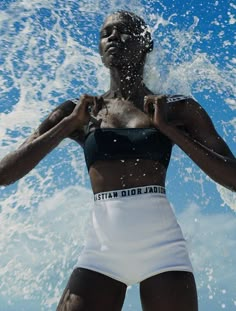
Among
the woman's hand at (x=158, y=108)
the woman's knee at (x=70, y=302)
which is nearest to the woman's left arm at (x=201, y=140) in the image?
the woman's hand at (x=158, y=108)

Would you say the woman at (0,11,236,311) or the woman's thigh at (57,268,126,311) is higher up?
the woman at (0,11,236,311)

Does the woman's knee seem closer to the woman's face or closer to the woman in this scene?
the woman

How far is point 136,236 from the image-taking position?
3.79 meters

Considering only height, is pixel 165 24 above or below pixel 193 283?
above

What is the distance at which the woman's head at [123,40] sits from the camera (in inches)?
167

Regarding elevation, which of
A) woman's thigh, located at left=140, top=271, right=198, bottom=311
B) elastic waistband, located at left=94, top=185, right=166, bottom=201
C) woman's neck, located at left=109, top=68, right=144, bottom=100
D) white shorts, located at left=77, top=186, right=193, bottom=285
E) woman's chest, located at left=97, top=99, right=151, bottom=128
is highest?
woman's neck, located at left=109, top=68, right=144, bottom=100

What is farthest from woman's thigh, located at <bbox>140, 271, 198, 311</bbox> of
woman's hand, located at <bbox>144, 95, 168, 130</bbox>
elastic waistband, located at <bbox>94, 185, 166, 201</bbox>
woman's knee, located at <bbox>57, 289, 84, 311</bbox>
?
woman's hand, located at <bbox>144, 95, 168, 130</bbox>

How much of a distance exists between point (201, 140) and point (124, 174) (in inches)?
23.4

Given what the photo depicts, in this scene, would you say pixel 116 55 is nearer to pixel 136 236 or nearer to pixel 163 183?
pixel 163 183

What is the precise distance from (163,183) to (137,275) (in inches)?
24.4

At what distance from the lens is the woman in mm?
3666

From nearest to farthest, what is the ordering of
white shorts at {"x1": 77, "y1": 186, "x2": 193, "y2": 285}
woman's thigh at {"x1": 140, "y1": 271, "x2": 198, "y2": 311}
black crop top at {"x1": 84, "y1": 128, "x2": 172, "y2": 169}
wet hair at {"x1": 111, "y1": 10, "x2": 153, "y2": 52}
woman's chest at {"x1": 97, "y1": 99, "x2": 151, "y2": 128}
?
woman's thigh at {"x1": 140, "y1": 271, "x2": 198, "y2": 311}, white shorts at {"x1": 77, "y1": 186, "x2": 193, "y2": 285}, black crop top at {"x1": 84, "y1": 128, "x2": 172, "y2": 169}, woman's chest at {"x1": 97, "y1": 99, "x2": 151, "y2": 128}, wet hair at {"x1": 111, "y1": 10, "x2": 153, "y2": 52}

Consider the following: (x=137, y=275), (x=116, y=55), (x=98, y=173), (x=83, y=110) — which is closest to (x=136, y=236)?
(x=137, y=275)

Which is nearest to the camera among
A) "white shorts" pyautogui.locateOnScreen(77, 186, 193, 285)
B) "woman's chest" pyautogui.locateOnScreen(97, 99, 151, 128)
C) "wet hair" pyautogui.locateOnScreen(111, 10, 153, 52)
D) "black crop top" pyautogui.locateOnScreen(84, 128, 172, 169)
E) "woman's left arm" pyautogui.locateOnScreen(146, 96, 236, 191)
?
"white shorts" pyautogui.locateOnScreen(77, 186, 193, 285)
